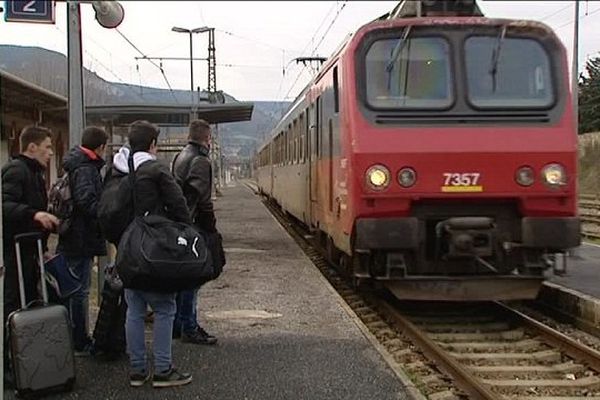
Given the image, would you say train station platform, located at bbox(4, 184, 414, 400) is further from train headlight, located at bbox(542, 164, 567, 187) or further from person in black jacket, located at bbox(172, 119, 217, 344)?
train headlight, located at bbox(542, 164, 567, 187)

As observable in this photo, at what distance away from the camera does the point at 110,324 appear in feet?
20.3

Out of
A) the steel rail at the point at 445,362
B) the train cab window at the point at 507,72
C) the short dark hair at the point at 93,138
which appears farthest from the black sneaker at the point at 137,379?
the train cab window at the point at 507,72

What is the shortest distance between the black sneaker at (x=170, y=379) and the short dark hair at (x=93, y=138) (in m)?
1.67

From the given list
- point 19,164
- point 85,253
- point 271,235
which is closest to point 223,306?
point 85,253

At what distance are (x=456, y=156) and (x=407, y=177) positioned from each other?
0.50 meters

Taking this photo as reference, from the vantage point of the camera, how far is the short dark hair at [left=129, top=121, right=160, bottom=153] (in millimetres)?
5598

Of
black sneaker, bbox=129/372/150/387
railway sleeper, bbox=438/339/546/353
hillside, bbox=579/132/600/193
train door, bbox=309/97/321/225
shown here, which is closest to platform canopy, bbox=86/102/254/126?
train door, bbox=309/97/321/225

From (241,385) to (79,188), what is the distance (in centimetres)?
174

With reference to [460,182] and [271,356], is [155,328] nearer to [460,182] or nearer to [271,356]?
[271,356]

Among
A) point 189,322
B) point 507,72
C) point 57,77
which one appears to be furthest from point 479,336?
point 57,77

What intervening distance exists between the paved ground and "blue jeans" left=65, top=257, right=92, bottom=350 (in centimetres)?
545

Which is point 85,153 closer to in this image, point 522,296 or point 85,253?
point 85,253

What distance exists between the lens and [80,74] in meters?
7.16

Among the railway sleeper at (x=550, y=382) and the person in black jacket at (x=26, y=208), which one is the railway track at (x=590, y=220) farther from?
the person in black jacket at (x=26, y=208)
